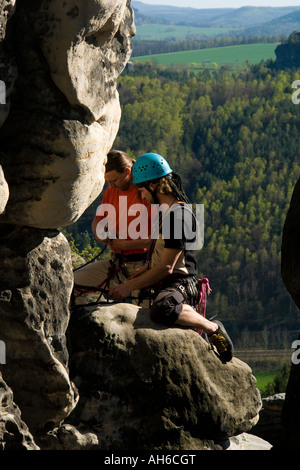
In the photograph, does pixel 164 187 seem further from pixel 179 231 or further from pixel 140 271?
pixel 140 271

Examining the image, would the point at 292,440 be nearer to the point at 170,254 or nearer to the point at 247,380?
the point at 247,380

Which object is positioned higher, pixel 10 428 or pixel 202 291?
pixel 202 291

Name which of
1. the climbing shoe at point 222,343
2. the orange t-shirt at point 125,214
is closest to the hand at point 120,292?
the orange t-shirt at point 125,214

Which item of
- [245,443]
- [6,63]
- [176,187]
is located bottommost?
[245,443]

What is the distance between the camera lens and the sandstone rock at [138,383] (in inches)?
243

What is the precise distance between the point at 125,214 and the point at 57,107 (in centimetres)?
161

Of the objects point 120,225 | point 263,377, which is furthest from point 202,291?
point 263,377

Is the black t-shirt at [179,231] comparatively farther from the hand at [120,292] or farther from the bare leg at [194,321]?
the hand at [120,292]

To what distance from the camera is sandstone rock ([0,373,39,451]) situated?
509cm

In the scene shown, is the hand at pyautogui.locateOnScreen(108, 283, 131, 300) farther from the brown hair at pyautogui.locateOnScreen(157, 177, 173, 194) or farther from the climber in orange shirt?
the brown hair at pyautogui.locateOnScreen(157, 177, 173, 194)

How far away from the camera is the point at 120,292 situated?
654cm

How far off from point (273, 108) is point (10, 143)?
10927cm

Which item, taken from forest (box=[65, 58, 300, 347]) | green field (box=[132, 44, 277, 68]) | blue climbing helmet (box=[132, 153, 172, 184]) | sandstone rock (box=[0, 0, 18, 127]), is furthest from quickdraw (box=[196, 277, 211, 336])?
green field (box=[132, 44, 277, 68])

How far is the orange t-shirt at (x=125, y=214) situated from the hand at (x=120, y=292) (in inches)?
23.9
